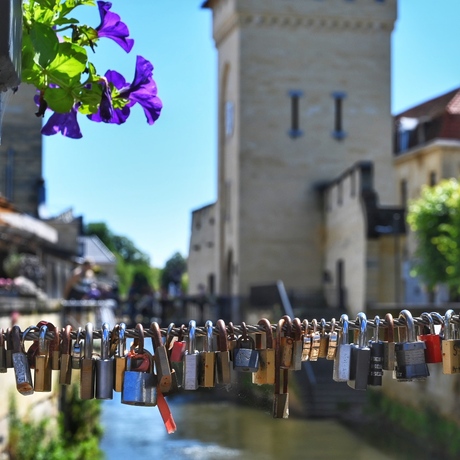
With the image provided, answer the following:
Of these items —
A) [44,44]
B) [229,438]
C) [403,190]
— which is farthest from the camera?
[403,190]

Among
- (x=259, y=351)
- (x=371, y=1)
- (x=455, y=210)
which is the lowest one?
(x=259, y=351)

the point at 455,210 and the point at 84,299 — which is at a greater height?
the point at 455,210

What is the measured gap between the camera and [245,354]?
2551 mm

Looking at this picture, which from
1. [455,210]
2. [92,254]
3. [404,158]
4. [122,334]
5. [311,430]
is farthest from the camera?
[92,254]

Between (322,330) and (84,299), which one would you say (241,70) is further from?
(322,330)

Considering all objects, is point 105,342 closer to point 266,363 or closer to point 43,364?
point 43,364

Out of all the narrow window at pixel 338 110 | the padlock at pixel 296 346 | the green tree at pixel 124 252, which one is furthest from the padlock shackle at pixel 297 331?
the green tree at pixel 124 252

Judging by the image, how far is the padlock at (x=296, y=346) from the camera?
101 inches

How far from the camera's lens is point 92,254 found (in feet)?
289

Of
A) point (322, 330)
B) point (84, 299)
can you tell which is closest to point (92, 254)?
point (84, 299)

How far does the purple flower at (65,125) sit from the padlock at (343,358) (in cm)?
75

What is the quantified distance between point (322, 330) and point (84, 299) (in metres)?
17.2

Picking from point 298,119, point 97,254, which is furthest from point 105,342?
point 97,254

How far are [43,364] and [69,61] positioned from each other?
655mm
